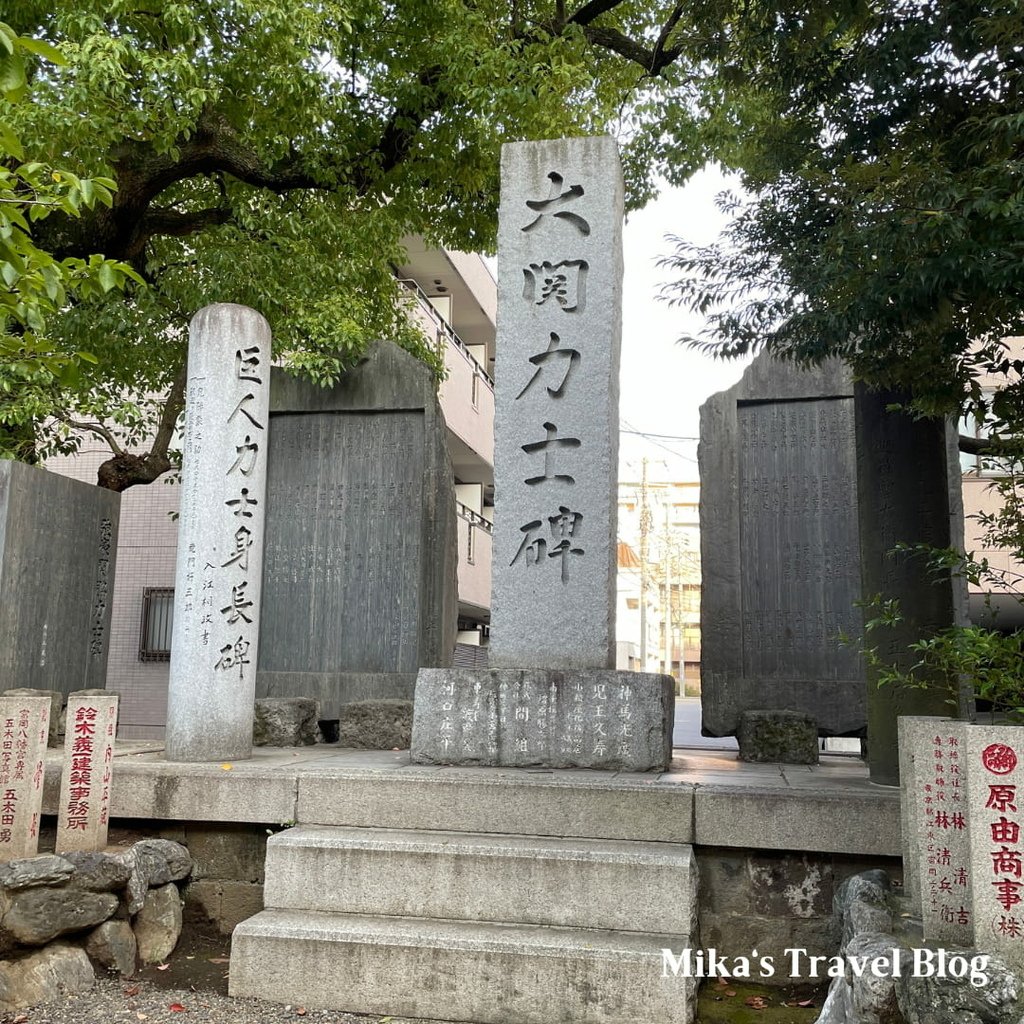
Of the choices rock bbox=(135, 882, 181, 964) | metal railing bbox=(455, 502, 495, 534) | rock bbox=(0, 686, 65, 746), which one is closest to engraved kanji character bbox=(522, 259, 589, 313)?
rock bbox=(135, 882, 181, 964)

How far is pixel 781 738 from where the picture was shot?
7004mm

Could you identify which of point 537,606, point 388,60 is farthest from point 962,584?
point 388,60

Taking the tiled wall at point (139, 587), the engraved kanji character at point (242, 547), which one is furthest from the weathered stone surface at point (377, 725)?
the tiled wall at point (139, 587)

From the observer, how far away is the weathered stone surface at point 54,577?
798 centimetres

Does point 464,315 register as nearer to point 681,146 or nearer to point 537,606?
point 681,146

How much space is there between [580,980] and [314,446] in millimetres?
6159

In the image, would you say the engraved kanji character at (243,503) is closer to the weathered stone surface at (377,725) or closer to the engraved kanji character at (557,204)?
the weathered stone surface at (377,725)

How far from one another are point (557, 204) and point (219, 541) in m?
3.35

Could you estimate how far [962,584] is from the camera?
273 inches

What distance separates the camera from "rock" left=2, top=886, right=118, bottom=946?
4.50 meters

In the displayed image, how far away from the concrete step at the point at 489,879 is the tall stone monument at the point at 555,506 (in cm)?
95

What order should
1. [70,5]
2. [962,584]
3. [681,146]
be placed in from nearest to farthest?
1. [962,584]
2. [70,5]
3. [681,146]

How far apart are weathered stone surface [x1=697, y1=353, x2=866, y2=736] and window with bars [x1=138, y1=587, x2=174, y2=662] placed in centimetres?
820

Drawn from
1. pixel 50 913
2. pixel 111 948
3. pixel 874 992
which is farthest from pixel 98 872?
pixel 874 992
